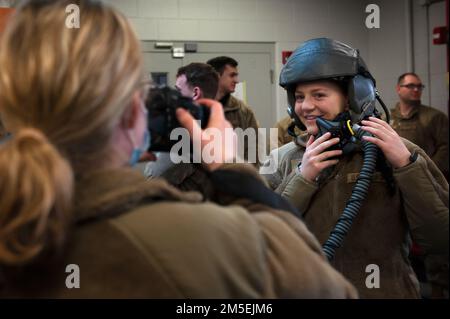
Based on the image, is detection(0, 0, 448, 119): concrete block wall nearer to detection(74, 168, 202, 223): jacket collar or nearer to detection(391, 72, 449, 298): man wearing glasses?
detection(391, 72, 449, 298): man wearing glasses

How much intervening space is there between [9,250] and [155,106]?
449mm

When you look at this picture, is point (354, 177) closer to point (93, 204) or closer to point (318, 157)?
point (318, 157)

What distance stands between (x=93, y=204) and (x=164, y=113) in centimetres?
36

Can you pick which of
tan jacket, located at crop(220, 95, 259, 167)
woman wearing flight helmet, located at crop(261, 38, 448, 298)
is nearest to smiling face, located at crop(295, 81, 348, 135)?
woman wearing flight helmet, located at crop(261, 38, 448, 298)

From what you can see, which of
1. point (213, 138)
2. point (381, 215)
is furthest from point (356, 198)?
point (213, 138)

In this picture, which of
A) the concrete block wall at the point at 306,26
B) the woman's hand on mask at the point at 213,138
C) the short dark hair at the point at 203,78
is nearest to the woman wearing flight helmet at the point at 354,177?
the woman's hand on mask at the point at 213,138

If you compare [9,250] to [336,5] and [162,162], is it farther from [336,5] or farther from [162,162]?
[336,5]

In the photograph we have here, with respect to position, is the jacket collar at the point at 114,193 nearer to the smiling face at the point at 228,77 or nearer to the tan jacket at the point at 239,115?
the tan jacket at the point at 239,115

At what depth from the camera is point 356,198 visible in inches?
60.4

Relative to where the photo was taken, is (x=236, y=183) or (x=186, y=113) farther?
(x=186, y=113)

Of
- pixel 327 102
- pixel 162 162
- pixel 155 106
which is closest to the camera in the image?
pixel 155 106

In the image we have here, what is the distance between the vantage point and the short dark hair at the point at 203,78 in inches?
106

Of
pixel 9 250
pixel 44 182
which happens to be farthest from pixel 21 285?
pixel 44 182
